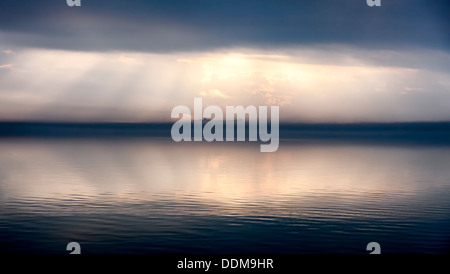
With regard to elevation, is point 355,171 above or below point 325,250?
above

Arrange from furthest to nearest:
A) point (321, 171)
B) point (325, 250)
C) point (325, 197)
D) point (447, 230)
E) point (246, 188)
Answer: point (321, 171)
point (246, 188)
point (325, 197)
point (447, 230)
point (325, 250)

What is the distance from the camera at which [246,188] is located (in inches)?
1255

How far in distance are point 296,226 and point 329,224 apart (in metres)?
1.42

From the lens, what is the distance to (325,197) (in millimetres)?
28266

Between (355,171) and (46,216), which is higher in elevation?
(355,171)

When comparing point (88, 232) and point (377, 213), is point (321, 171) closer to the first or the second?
point (377, 213)

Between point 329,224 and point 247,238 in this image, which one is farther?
point 329,224

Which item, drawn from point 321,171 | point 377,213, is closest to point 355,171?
point 321,171

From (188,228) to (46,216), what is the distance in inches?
258

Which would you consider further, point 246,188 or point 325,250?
point 246,188

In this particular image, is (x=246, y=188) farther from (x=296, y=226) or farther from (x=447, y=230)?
(x=447, y=230)
